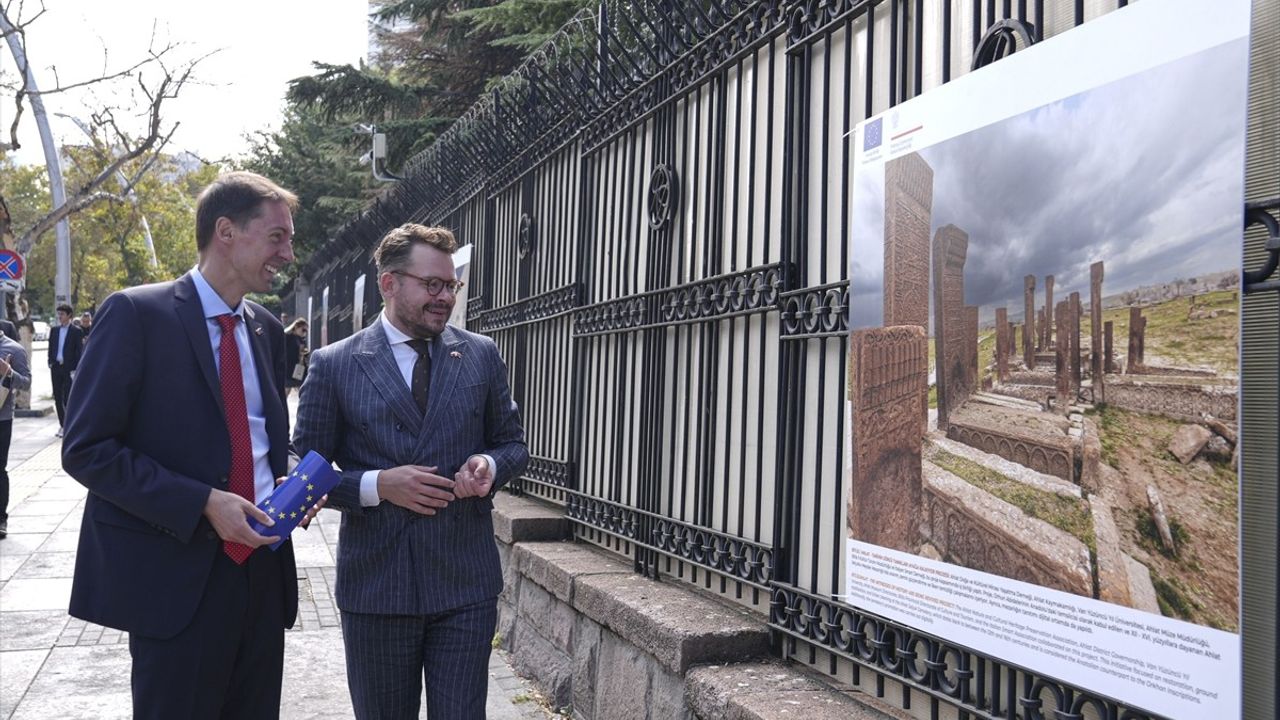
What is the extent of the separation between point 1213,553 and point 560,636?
12.6ft

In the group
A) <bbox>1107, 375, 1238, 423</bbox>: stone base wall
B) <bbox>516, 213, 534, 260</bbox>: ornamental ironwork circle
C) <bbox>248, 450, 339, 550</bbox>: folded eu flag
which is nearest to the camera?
<bbox>1107, 375, 1238, 423</bbox>: stone base wall

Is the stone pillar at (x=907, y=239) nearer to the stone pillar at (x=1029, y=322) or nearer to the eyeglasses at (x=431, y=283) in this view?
the stone pillar at (x=1029, y=322)

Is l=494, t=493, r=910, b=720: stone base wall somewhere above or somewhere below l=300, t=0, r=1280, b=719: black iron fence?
below

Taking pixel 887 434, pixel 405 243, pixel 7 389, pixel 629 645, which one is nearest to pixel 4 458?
pixel 7 389

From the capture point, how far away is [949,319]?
2.97 meters

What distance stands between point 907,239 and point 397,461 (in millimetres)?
1736

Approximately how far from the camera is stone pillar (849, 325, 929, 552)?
10.2 feet

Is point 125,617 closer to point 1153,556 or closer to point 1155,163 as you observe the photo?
point 1153,556

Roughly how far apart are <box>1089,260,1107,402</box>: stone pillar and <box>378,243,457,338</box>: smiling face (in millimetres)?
2037

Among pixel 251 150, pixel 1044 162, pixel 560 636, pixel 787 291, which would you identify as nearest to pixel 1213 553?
pixel 1044 162

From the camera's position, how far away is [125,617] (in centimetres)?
299

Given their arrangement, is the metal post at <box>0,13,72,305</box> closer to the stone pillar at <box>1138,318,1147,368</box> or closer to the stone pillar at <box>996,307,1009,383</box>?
the stone pillar at <box>996,307,1009,383</box>

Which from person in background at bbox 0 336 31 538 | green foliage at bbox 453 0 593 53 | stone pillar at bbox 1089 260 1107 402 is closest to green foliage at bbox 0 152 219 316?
green foliage at bbox 453 0 593 53

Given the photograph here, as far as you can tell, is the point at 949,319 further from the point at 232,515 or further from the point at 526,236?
the point at 526,236
